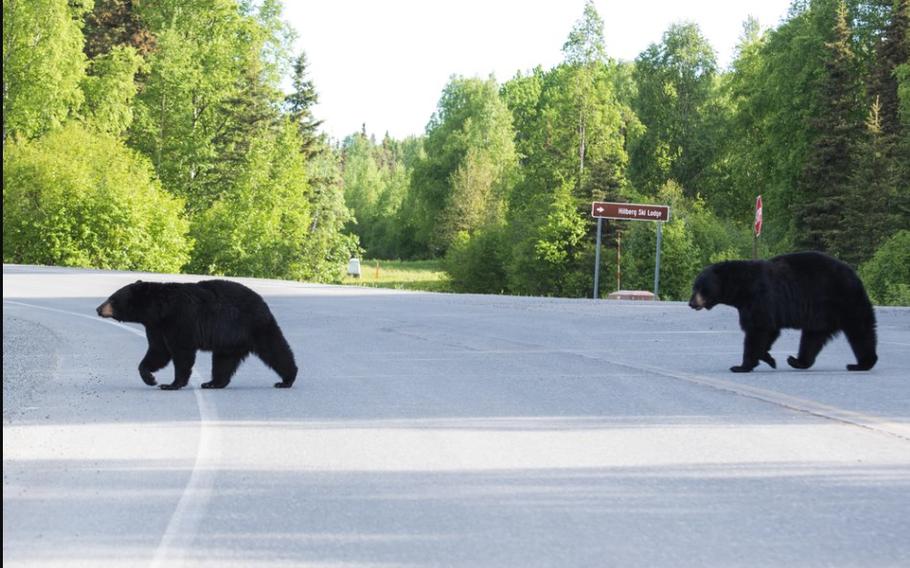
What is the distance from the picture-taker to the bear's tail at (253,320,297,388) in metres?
11.0

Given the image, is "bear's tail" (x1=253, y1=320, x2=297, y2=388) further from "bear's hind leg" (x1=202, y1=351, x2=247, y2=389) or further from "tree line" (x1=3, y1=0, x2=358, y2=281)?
"tree line" (x1=3, y1=0, x2=358, y2=281)

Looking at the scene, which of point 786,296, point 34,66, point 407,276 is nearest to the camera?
point 786,296

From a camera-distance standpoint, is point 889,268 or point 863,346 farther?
point 889,268

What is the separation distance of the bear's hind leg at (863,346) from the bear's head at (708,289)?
1.41 meters

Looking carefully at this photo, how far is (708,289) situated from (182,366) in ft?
17.1

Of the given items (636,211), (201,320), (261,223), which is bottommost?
(261,223)

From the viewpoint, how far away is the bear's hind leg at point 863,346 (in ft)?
42.6

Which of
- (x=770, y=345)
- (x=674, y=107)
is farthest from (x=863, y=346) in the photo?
(x=674, y=107)

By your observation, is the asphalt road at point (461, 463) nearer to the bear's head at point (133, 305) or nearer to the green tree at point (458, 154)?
the bear's head at point (133, 305)

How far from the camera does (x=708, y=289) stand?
1274 centimetres

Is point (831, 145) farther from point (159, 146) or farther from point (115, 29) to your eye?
point (115, 29)

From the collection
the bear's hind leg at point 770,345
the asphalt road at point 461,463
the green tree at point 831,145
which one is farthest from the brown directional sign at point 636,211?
the green tree at point 831,145

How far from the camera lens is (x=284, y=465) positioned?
752 centimetres

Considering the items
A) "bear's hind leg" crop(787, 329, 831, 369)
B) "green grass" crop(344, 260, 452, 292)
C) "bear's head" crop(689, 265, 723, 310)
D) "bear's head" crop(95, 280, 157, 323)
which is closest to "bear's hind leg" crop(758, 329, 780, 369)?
"bear's hind leg" crop(787, 329, 831, 369)
